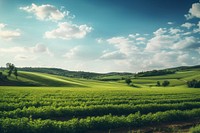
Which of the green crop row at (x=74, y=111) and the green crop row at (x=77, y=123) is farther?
the green crop row at (x=74, y=111)

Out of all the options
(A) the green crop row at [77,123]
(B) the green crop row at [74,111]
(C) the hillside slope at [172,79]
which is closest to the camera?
(A) the green crop row at [77,123]

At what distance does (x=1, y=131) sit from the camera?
15344 millimetres

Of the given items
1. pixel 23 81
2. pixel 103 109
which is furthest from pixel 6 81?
pixel 103 109

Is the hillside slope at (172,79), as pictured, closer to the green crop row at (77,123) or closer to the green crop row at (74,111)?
the green crop row at (74,111)

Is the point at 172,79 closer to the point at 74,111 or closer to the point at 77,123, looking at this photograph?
the point at 74,111

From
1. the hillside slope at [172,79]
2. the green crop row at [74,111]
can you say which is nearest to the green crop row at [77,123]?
the green crop row at [74,111]

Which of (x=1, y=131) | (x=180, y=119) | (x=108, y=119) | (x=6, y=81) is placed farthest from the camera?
(x=6, y=81)

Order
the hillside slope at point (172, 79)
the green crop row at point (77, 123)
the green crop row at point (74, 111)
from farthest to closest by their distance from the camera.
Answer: the hillside slope at point (172, 79) < the green crop row at point (74, 111) < the green crop row at point (77, 123)

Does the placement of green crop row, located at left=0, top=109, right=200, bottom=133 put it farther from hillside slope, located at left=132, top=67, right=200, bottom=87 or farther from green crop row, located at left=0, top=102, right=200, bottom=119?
hillside slope, located at left=132, top=67, right=200, bottom=87

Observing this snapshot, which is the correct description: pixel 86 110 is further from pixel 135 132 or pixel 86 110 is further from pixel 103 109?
pixel 135 132

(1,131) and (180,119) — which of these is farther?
(180,119)

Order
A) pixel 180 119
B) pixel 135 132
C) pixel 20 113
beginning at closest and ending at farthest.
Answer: pixel 135 132 → pixel 20 113 → pixel 180 119

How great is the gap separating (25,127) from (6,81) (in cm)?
8645

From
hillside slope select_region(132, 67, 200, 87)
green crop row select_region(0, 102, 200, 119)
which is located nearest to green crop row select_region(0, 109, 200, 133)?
green crop row select_region(0, 102, 200, 119)
